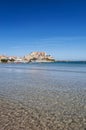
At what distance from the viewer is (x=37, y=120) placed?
13336mm

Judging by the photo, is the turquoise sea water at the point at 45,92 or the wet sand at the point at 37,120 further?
the turquoise sea water at the point at 45,92

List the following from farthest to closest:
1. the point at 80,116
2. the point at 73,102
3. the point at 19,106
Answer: the point at 73,102 < the point at 19,106 < the point at 80,116

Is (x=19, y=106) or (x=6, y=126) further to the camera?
(x=19, y=106)

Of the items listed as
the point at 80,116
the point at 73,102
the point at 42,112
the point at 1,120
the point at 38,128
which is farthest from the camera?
the point at 73,102

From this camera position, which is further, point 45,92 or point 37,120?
point 45,92

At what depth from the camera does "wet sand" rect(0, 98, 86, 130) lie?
12071 mm

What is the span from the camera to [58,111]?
15.7m

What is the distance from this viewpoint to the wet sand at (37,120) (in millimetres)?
12071

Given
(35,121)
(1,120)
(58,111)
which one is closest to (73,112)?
(58,111)

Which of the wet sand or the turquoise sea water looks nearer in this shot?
the wet sand

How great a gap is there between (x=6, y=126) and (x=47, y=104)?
6.62m

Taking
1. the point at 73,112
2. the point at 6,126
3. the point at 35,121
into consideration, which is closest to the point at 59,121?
the point at 35,121

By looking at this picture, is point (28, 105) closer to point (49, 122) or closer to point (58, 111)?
point (58, 111)

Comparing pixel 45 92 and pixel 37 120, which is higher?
pixel 37 120
